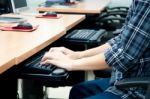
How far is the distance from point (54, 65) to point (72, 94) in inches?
14.8

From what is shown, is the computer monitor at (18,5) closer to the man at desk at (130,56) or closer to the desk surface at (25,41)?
the desk surface at (25,41)

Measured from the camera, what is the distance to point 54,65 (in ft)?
4.70

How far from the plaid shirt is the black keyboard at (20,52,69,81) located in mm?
214

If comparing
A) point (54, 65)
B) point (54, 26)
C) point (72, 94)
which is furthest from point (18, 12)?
point (54, 65)

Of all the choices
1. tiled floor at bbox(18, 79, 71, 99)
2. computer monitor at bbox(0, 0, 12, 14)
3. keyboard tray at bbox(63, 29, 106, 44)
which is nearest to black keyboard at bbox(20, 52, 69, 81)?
keyboard tray at bbox(63, 29, 106, 44)

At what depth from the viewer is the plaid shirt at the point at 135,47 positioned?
3.92ft

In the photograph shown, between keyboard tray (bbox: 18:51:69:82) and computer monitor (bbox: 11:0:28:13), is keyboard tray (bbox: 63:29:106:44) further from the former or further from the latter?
computer monitor (bbox: 11:0:28:13)

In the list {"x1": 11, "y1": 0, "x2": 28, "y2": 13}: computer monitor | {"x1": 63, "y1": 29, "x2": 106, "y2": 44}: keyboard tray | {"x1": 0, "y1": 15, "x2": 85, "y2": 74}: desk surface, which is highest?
{"x1": 11, "y1": 0, "x2": 28, "y2": 13}: computer monitor

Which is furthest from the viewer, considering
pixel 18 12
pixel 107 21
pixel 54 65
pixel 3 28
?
pixel 107 21

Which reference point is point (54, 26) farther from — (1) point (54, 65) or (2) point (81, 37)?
(1) point (54, 65)

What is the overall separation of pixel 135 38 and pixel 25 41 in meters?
0.66

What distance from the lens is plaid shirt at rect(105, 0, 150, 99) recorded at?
1195mm

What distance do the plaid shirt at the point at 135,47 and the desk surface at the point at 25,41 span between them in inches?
15.4

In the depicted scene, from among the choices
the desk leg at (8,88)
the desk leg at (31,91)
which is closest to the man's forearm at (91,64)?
the desk leg at (8,88)
